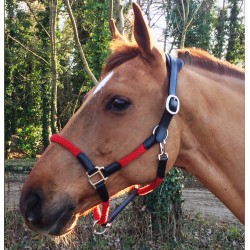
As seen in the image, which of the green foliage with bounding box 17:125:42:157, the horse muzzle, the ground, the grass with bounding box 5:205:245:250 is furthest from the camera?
the green foliage with bounding box 17:125:42:157

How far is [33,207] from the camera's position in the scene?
5.52ft

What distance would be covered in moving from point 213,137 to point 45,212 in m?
1.00

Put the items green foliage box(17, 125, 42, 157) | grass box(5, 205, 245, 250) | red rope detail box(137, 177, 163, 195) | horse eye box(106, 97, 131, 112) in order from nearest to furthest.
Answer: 1. horse eye box(106, 97, 131, 112)
2. red rope detail box(137, 177, 163, 195)
3. grass box(5, 205, 245, 250)
4. green foliage box(17, 125, 42, 157)

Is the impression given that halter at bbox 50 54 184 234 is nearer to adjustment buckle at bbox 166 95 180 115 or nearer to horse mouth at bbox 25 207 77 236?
adjustment buckle at bbox 166 95 180 115

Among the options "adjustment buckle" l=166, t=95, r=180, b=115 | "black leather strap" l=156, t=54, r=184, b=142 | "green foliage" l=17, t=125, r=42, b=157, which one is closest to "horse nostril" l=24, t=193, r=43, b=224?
"black leather strap" l=156, t=54, r=184, b=142

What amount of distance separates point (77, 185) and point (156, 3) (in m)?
4.75

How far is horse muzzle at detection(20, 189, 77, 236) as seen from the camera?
1.66 meters

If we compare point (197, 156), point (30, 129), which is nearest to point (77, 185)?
point (197, 156)

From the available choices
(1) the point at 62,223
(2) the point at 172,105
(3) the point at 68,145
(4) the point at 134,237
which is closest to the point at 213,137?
(2) the point at 172,105

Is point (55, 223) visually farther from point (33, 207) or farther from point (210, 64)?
point (210, 64)

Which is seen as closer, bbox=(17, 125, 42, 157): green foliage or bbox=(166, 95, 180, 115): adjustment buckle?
bbox=(166, 95, 180, 115): adjustment buckle

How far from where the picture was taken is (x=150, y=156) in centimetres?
180

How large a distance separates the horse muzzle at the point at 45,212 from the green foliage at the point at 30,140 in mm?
9457
